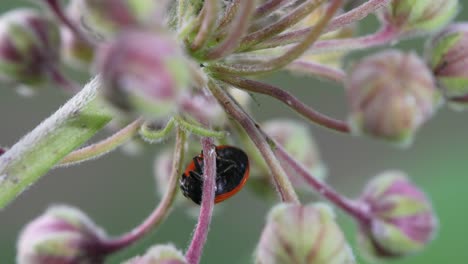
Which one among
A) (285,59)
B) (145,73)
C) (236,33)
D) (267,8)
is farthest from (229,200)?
(145,73)

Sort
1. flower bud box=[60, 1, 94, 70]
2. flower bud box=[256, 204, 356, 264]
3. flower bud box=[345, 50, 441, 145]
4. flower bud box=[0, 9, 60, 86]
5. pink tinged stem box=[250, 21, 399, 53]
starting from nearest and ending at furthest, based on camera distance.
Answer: flower bud box=[345, 50, 441, 145] → flower bud box=[256, 204, 356, 264] → pink tinged stem box=[250, 21, 399, 53] → flower bud box=[0, 9, 60, 86] → flower bud box=[60, 1, 94, 70]

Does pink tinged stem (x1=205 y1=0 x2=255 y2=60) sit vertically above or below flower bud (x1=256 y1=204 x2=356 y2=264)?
above

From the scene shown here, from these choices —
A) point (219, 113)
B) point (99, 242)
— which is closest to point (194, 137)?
point (99, 242)

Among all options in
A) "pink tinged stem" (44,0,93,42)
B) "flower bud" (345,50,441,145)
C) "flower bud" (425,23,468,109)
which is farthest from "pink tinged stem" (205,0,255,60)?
"flower bud" (425,23,468,109)

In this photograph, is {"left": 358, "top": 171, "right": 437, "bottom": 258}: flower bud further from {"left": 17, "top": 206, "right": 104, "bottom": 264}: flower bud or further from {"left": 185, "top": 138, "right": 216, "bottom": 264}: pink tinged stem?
{"left": 17, "top": 206, "right": 104, "bottom": 264}: flower bud

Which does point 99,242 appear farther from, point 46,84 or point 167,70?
point 167,70

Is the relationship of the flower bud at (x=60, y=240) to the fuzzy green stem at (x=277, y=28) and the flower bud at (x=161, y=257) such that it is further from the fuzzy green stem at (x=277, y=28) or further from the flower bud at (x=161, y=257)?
the fuzzy green stem at (x=277, y=28)
